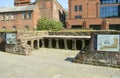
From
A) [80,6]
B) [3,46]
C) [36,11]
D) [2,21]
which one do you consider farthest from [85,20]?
[3,46]

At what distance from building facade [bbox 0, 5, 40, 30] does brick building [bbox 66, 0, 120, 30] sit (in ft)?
31.7

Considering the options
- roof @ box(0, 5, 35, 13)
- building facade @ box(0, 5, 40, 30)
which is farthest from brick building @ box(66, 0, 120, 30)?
roof @ box(0, 5, 35, 13)

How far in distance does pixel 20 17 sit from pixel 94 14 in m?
20.6

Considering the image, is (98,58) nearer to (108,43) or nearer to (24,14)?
(108,43)

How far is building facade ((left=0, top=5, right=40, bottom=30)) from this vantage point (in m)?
39.1

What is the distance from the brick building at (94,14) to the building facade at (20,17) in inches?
380

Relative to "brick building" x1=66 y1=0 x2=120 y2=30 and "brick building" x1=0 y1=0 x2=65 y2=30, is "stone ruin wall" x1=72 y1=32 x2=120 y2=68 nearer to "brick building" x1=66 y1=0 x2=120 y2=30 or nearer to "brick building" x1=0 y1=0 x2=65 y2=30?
"brick building" x1=66 y1=0 x2=120 y2=30

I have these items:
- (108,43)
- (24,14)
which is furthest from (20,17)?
(108,43)

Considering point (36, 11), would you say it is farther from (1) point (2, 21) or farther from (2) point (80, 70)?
(2) point (80, 70)

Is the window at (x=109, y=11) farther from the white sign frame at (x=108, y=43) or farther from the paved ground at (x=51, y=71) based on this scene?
the paved ground at (x=51, y=71)

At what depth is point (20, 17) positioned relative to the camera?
40.7 metres

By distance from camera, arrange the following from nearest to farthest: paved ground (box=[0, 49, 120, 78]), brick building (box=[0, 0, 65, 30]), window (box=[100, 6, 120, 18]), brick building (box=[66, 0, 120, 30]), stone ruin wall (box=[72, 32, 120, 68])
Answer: paved ground (box=[0, 49, 120, 78])
stone ruin wall (box=[72, 32, 120, 68])
brick building (box=[66, 0, 120, 30])
brick building (box=[0, 0, 65, 30])
window (box=[100, 6, 120, 18])

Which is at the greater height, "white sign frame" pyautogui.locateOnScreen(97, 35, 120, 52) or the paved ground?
"white sign frame" pyautogui.locateOnScreen(97, 35, 120, 52)

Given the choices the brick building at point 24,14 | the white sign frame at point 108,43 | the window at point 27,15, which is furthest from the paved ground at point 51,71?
the window at point 27,15
